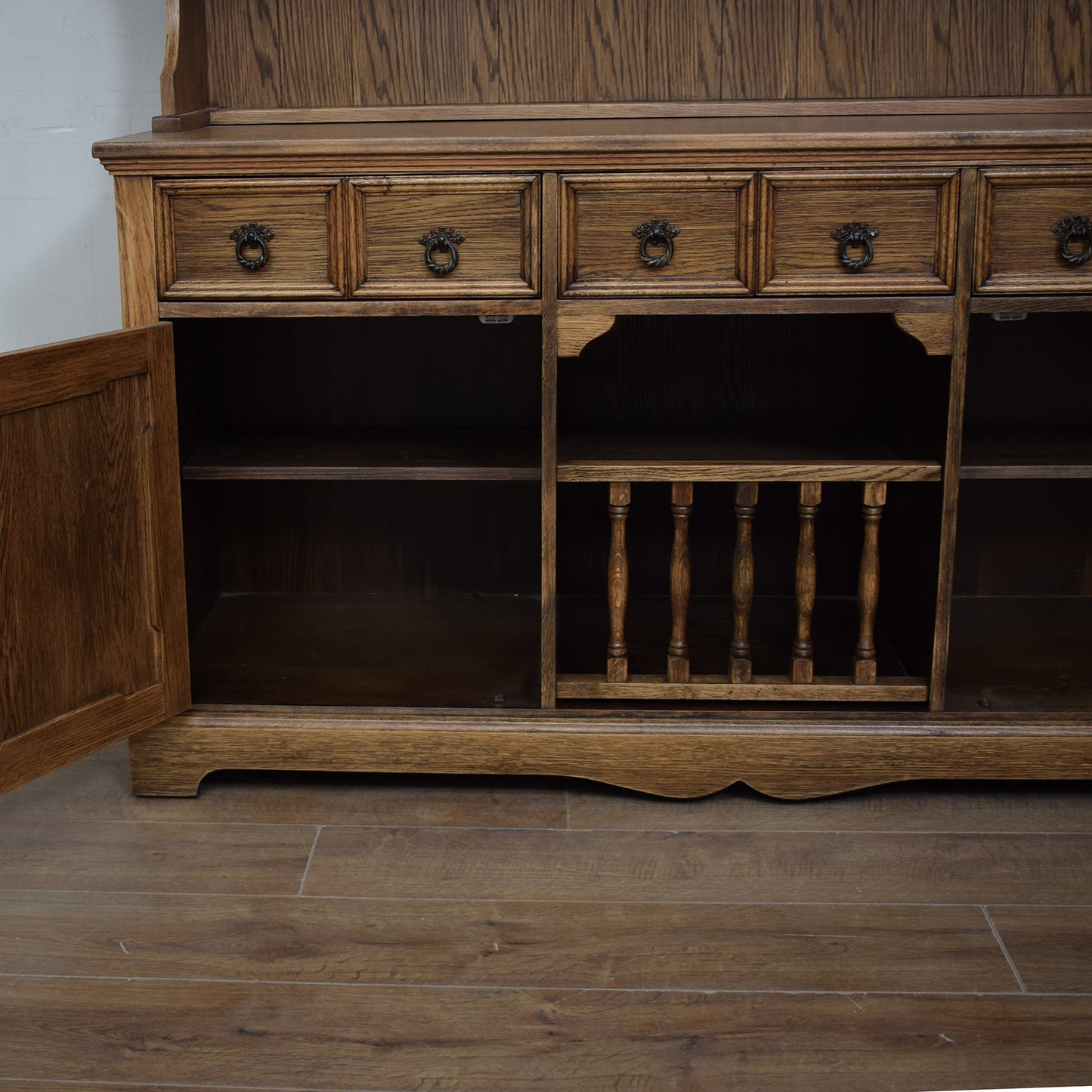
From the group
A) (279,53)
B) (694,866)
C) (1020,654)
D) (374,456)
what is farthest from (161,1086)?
(279,53)

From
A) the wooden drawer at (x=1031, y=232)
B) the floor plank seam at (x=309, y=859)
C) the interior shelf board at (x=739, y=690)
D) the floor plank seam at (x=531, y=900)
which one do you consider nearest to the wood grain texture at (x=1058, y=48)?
the wooden drawer at (x=1031, y=232)

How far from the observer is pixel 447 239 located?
7.07ft

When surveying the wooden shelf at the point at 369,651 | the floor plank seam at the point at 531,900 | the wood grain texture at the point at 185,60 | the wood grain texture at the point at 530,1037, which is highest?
the wood grain texture at the point at 185,60

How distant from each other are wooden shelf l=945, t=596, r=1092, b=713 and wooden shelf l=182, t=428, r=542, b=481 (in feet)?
2.88

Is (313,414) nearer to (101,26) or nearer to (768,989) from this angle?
(101,26)

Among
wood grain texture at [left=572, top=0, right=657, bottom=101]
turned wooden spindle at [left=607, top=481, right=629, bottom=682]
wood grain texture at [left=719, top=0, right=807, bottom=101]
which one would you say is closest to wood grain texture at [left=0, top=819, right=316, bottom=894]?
turned wooden spindle at [left=607, top=481, right=629, bottom=682]

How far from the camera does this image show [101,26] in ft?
9.15

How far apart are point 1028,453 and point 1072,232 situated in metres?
0.44

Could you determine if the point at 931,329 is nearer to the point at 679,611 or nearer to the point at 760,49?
the point at 679,611

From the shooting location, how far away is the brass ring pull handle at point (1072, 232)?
212cm

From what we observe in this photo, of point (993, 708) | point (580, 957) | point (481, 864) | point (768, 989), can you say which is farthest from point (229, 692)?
point (993, 708)

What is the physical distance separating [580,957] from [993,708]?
2.94 feet

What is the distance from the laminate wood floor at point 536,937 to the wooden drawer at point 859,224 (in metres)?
0.88

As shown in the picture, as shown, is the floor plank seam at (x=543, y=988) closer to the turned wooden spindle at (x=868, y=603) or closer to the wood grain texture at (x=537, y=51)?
the turned wooden spindle at (x=868, y=603)
